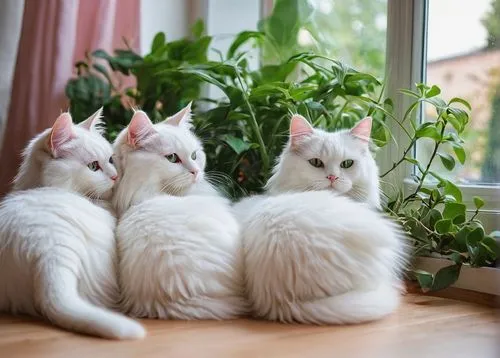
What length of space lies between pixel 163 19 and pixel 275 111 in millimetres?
738

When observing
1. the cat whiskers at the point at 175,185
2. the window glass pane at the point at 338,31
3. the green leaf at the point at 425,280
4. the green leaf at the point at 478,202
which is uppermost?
the window glass pane at the point at 338,31

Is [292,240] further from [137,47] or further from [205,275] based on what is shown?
[137,47]

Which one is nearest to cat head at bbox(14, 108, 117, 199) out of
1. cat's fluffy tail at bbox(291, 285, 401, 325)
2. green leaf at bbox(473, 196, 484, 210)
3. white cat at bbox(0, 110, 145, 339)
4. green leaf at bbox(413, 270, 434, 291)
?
white cat at bbox(0, 110, 145, 339)

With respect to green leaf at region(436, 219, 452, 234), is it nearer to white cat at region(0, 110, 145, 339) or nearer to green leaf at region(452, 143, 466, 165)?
green leaf at region(452, 143, 466, 165)

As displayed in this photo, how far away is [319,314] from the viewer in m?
1.19

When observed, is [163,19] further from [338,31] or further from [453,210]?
[453,210]

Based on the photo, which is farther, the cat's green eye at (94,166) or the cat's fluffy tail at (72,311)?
the cat's green eye at (94,166)

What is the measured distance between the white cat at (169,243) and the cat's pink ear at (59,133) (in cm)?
13

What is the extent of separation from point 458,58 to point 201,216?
83 cm

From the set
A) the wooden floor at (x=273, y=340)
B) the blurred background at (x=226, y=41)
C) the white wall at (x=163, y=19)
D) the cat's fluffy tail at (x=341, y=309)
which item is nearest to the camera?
the wooden floor at (x=273, y=340)

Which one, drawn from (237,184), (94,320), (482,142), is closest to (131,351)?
(94,320)

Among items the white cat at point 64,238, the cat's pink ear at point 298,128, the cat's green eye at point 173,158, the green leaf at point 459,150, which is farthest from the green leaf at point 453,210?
the white cat at point 64,238

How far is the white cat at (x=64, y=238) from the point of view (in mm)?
1129

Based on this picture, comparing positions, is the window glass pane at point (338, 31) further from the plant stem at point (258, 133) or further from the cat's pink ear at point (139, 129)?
the cat's pink ear at point (139, 129)
